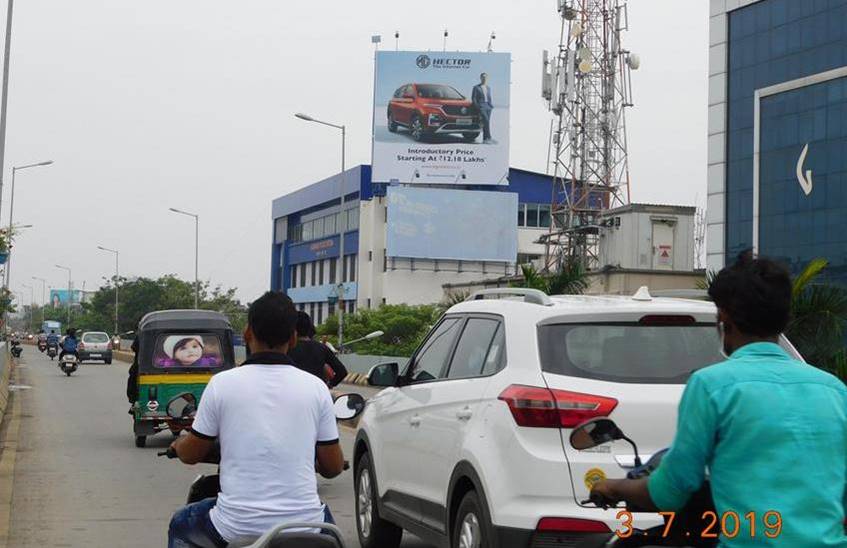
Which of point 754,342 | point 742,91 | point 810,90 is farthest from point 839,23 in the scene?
point 754,342

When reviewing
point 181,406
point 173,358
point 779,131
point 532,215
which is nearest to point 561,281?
point 173,358

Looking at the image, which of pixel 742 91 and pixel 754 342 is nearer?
pixel 754 342

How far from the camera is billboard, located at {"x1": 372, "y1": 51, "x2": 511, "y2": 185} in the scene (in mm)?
73750

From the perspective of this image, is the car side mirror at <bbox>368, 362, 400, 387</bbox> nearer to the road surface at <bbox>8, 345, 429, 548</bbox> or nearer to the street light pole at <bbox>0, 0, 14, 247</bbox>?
the road surface at <bbox>8, 345, 429, 548</bbox>

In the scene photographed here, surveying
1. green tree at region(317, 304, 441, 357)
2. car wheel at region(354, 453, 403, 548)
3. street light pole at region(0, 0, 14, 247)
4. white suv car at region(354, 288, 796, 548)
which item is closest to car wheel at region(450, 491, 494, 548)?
white suv car at region(354, 288, 796, 548)

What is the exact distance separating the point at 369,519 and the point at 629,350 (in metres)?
3.41

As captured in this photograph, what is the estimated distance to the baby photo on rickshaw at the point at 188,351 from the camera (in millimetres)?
18766

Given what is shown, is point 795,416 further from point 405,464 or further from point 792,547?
point 405,464

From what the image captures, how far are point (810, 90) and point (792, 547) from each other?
53228 millimetres

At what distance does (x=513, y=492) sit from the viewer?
6.17 m

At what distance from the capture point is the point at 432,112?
74125 mm

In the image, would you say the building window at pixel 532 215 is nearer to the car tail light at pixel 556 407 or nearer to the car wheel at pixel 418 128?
the car wheel at pixel 418 128

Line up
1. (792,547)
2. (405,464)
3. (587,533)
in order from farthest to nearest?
(405,464)
(587,533)
(792,547)

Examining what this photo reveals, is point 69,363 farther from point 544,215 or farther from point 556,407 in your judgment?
point 544,215
